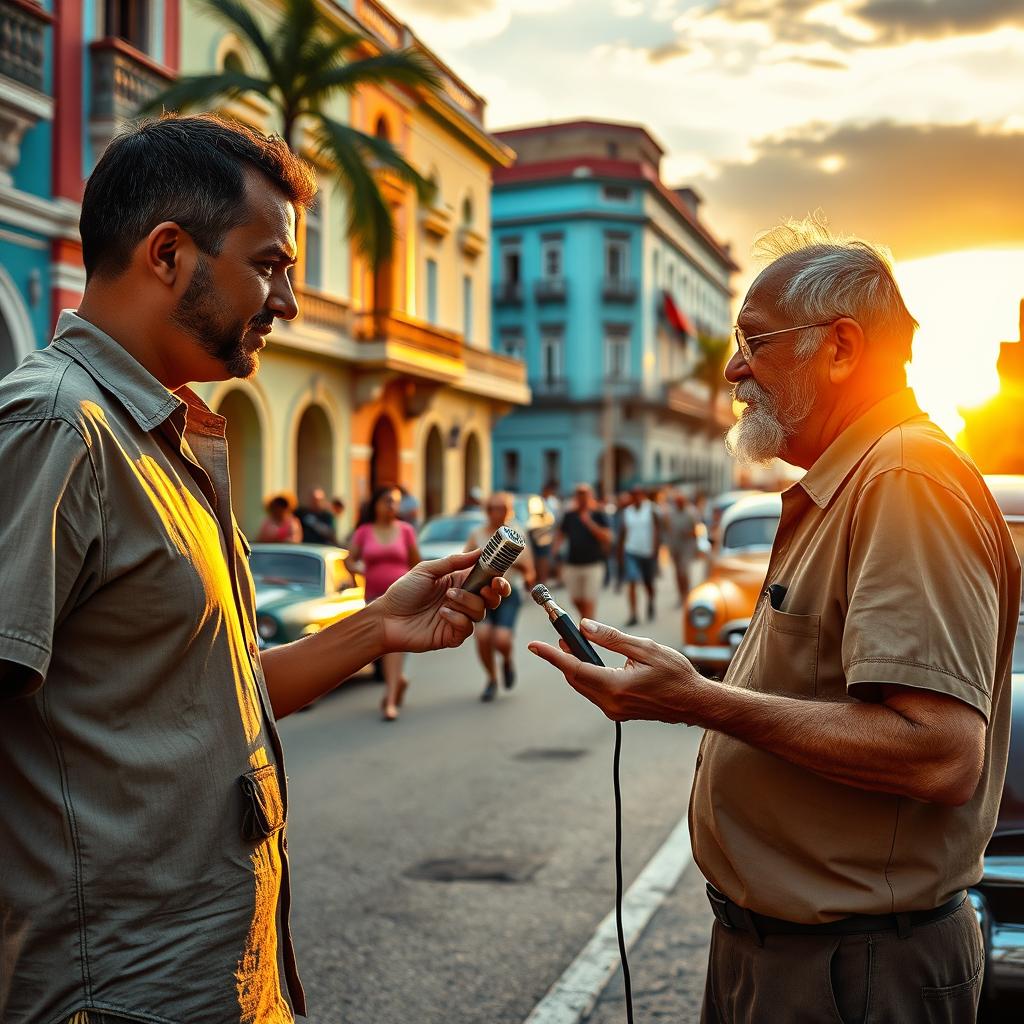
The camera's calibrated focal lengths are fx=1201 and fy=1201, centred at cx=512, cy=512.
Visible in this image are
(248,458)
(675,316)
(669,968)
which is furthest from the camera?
(675,316)

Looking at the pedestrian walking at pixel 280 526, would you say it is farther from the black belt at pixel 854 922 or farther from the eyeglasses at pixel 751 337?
the black belt at pixel 854 922

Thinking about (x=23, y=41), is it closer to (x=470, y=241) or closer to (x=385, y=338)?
(x=385, y=338)

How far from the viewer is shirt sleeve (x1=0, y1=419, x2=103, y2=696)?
1570 mm

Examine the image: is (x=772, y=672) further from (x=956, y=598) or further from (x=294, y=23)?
(x=294, y=23)

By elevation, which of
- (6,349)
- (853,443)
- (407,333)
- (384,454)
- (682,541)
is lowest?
(682,541)

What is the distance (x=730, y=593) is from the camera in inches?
416

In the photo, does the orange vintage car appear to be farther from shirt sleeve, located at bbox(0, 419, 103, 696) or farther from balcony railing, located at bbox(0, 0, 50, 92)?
balcony railing, located at bbox(0, 0, 50, 92)

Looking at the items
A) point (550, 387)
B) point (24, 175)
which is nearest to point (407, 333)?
point (24, 175)

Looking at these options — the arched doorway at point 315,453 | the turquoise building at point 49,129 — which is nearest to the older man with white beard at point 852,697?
the turquoise building at point 49,129

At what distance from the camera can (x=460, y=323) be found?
33.4 m

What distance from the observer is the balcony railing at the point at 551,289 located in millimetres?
52344

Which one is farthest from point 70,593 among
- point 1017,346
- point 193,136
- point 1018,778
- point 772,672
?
point 1017,346

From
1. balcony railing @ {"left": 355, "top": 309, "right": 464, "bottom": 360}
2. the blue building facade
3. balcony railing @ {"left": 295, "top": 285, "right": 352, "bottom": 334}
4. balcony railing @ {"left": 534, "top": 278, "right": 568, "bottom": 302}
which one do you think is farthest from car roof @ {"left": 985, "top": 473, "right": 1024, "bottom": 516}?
balcony railing @ {"left": 534, "top": 278, "right": 568, "bottom": 302}

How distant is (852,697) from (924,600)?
0.23 meters
